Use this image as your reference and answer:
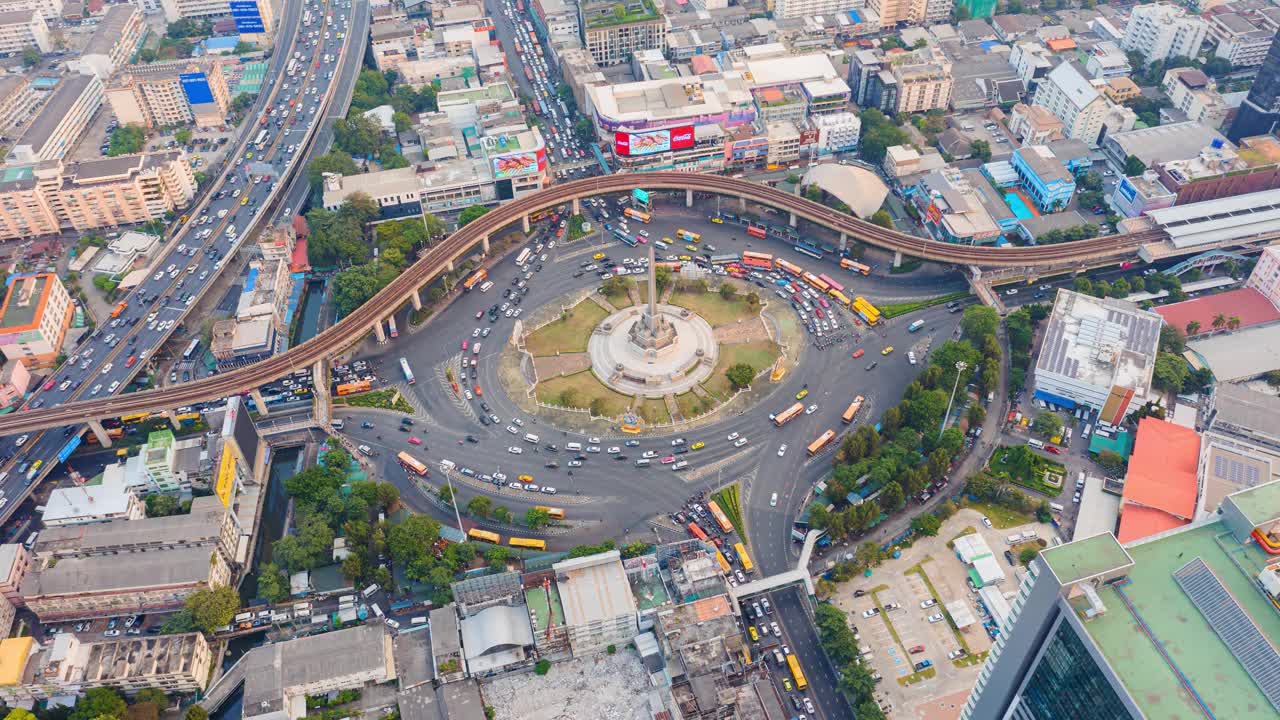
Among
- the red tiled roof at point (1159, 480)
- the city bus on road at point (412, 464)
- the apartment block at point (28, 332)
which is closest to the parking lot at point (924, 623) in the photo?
the red tiled roof at point (1159, 480)

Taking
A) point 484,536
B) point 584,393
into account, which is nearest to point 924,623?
point 484,536

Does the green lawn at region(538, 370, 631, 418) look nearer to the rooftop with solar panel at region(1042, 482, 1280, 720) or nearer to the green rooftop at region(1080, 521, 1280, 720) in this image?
the rooftop with solar panel at region(1042, 482, 1280, 720)

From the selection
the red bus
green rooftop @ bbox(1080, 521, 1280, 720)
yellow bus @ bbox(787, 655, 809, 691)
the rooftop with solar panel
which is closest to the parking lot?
yellow bus @ bbox(787, 655, 809, 691)

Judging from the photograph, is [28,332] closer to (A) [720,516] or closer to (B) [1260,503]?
(A) [720,516]

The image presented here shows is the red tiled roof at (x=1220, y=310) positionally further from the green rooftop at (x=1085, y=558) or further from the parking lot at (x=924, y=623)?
the green rooftop at (x=1085, y=558)

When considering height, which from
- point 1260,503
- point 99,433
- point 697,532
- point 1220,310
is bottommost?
point 697,532

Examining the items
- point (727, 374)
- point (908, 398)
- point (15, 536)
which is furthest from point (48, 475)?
point (908, 398)

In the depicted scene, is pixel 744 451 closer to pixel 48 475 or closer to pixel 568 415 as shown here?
pixel 568 415
